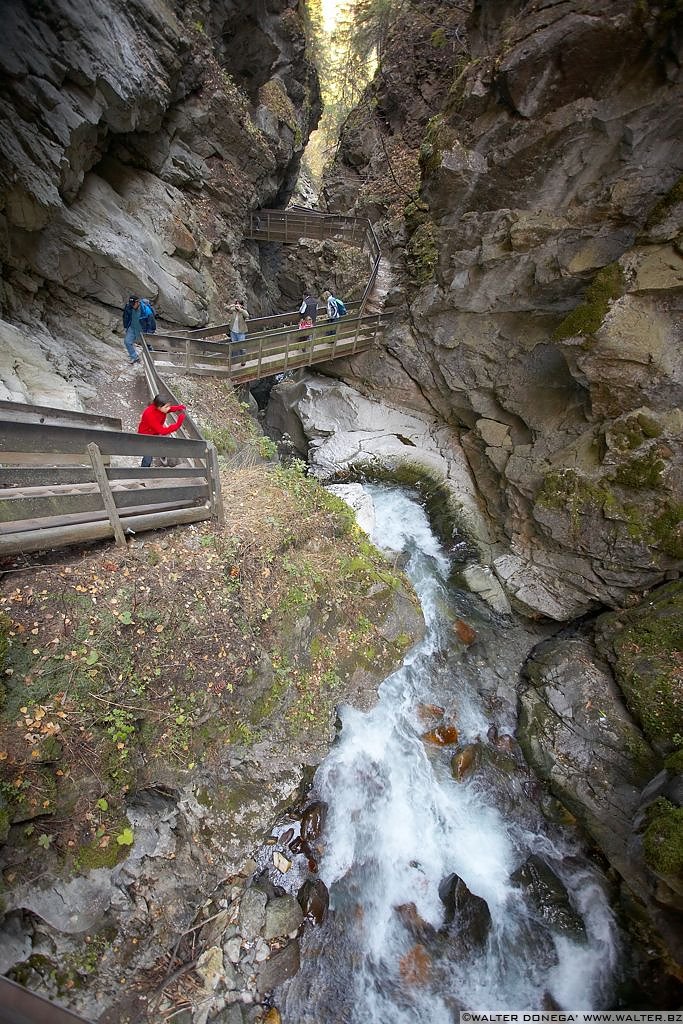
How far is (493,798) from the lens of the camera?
7281 millimetres

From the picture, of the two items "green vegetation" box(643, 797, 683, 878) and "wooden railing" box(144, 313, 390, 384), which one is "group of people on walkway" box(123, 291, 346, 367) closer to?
"wooden railing" box(144, 313, 390, 384)

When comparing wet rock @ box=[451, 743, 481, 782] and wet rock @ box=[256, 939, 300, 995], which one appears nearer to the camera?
wet rock @ box=[256, 939, 300, 995]

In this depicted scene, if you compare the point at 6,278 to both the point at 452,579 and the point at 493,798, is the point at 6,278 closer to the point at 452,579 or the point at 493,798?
the point at 452,579

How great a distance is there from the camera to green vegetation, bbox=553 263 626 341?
27.9ft

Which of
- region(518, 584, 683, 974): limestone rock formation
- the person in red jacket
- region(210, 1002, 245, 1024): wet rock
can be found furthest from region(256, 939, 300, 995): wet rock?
the person in red jacket

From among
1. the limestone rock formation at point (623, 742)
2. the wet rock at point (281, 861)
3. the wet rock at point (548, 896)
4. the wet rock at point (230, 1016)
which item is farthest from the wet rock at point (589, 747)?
the wet rock at point (230, 1016)

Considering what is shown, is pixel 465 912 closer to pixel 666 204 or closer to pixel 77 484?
pixel 77 484

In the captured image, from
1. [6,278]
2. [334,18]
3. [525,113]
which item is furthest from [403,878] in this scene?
[334,18]

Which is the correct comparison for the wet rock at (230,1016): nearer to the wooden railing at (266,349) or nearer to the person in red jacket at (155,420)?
the person in red jacket at (155,420)

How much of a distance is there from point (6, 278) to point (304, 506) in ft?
24.0

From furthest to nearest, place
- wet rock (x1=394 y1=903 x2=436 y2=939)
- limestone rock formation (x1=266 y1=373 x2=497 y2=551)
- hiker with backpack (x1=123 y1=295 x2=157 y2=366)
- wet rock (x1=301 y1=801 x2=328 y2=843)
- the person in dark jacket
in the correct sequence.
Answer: the person in dark jacket, limestone rock formation (x1=266 y1=373 x2=497 y2=551), hiker with backpack (x1=123 y1=295 x2=157 y2=366), wet rock (x1=301 y1=801 x2=328 y2=843), wet rock (x1=394 y1=903 x2=436 y2=939)

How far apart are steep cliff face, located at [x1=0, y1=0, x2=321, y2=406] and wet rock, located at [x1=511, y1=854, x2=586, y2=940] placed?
10.9 meters

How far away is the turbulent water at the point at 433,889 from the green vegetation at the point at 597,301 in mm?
7713

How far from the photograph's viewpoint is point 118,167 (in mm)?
11570
